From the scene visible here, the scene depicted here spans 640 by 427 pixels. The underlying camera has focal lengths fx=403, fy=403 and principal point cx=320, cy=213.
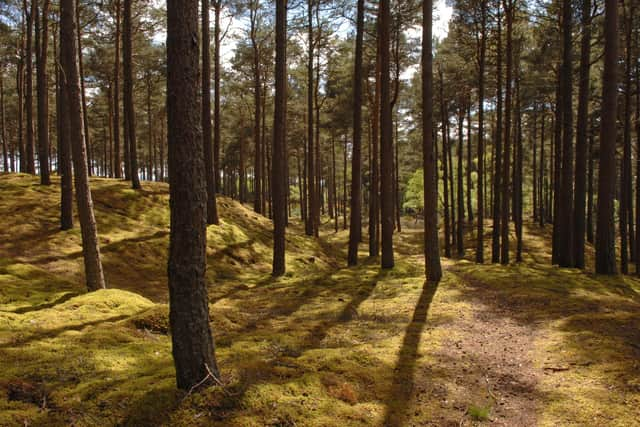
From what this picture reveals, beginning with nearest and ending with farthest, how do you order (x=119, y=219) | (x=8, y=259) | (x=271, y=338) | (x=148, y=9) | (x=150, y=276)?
(x=271, y=338) < (x=8, y=259) < (x=150, y=276) < (x=119, y=219) < (x=148, y=9)

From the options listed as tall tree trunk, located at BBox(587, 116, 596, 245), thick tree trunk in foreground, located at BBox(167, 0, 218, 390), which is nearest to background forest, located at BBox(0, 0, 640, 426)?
thick tree trunk in foreground, located at BBox(167, 0, 218, 390)

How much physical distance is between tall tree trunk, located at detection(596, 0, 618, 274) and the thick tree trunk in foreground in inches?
538

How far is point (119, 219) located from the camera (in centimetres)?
1586

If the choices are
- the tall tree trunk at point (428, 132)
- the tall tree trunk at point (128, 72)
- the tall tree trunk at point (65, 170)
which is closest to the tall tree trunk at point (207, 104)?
the tall tree trunk at point (128, 72)

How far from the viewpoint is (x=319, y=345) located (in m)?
6.93

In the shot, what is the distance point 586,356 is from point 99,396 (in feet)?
21.7

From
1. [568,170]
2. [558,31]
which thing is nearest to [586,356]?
[568,170]

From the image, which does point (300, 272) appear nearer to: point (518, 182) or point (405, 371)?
point (405, 371)

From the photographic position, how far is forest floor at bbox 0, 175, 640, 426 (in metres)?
4.23

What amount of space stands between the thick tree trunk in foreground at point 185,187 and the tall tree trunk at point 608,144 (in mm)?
13659

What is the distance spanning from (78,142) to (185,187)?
6658 millimetres

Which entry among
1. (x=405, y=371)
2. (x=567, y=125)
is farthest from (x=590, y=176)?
(x=405, y=371)

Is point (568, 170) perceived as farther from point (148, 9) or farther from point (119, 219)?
point (148, 9)

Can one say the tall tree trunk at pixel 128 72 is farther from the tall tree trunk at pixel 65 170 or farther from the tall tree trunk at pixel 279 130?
the tall tree trunk at pixel 279 130
